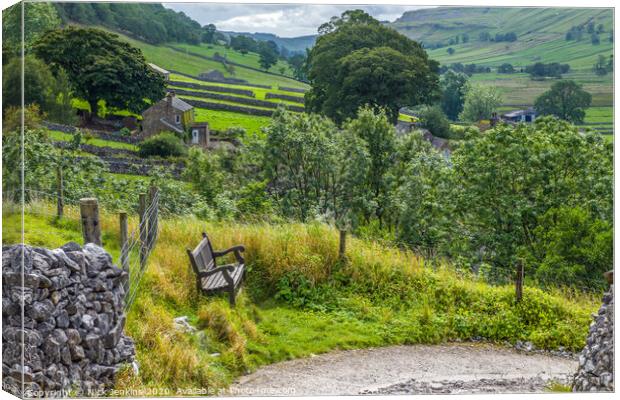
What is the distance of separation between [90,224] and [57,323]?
123 cm

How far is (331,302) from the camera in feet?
37.5

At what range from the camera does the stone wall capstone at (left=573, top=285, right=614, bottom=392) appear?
8.93 m

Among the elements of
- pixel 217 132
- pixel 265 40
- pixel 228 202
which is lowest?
pixel 228 202

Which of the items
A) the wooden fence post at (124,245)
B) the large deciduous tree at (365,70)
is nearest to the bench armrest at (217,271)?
the wooden fence post at (124,245)

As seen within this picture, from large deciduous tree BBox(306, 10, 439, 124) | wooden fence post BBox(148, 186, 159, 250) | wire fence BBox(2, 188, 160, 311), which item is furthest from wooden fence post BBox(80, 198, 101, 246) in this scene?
large deciduous tree BBox(306, 10, 439, 124)

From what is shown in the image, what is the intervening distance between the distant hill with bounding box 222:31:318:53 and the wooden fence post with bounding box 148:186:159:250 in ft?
7.44

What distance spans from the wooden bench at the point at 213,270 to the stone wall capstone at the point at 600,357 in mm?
3988

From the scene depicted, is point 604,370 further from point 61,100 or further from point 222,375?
point 61,100

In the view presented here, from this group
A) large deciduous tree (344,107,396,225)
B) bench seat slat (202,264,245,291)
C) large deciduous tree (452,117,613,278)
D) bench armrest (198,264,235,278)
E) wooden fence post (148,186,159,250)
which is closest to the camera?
bench armrest (198,264,235,278)

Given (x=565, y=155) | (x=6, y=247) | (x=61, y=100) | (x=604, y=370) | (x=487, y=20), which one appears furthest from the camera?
(x=565, y=155)

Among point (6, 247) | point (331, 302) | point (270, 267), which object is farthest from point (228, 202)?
point (6, 247)

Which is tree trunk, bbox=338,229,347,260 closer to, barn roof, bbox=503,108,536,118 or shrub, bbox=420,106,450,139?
shrub, bbox=420,106,450,139

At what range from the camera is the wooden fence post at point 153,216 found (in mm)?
11062

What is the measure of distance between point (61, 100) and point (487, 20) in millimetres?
4870
